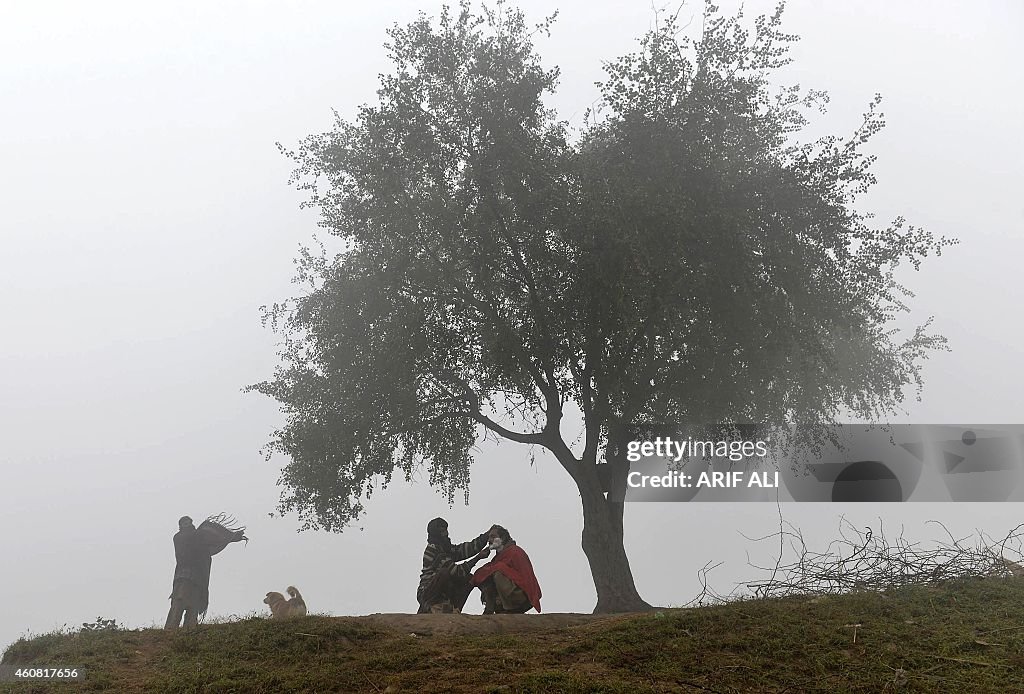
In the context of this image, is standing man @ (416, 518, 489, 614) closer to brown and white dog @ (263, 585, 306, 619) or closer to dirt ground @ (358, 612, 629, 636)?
dirt ground @ (358, 612, 629, 636)

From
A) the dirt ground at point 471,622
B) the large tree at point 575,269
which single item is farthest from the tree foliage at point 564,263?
the dirt ground at point 471,622

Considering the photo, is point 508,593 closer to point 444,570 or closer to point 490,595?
point 490,595

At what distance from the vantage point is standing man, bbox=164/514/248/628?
16.7 m

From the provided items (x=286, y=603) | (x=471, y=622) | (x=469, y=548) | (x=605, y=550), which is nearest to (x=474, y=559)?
(x=469, y=548)

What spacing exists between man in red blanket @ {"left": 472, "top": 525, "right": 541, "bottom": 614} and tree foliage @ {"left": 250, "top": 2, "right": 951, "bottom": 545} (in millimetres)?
4541

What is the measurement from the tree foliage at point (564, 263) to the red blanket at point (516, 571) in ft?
15.2

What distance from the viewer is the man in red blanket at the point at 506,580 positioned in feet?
51.5

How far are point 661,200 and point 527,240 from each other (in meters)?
3.17

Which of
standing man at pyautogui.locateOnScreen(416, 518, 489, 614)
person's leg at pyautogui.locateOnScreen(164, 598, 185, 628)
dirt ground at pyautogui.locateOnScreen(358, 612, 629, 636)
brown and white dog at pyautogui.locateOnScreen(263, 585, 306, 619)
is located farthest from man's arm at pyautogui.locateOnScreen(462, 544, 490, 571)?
person's leg at pyautogui.locateOnScreen(164, 598, 185, 628)

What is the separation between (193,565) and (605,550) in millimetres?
8776

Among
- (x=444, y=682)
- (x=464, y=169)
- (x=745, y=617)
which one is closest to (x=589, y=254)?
(x=464, y=169)

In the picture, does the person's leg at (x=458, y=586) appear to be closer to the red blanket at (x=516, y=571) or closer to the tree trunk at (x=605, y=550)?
the red blanket at (x=516, y=571)

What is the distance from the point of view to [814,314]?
1942cm

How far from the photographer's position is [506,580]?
15.7 meters
